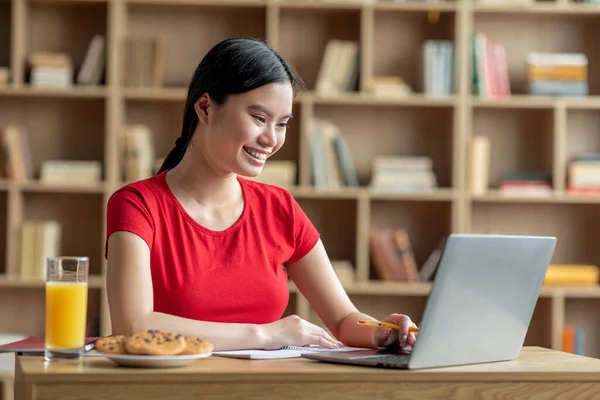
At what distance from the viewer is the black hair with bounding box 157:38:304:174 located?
191 centimetres

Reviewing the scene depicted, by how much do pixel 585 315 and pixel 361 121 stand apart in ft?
4.34

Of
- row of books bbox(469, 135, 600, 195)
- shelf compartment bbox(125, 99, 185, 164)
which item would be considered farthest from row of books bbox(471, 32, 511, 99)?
shelf compartment bbox(125, 99, 185, 164)

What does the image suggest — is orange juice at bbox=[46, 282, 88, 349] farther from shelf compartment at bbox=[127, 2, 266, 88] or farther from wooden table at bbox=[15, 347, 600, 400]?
shelf compartment at bbox=[127, 2, 266, 88]

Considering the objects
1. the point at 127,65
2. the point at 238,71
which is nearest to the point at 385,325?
the point at 238,71

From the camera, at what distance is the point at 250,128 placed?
1.89 meters

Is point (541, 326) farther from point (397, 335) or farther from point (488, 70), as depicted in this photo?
point (397, 335)

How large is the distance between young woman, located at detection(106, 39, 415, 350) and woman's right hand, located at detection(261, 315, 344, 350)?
3.1 inches

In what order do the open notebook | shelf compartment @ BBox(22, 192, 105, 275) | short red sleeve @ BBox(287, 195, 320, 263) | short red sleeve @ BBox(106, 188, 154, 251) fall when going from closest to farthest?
the open notebook < short red sleeve @ BBox(106, 188, 154, 251) < short red sleeve @ BBox(287, 195, 320, 263) < shelf compartment @ BBox(22, 192, 105, 275)

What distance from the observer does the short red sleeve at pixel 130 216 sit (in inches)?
70.8

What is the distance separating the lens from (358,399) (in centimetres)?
132

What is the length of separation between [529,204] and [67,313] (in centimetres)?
320

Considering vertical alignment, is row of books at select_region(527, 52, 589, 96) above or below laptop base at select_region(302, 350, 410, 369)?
above

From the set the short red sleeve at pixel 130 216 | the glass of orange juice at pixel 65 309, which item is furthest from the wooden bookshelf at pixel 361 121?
the glass of orange juice at pixel 65 309

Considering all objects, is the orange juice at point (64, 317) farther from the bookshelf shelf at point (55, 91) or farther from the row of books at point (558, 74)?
the row of books at point (558, 74)
